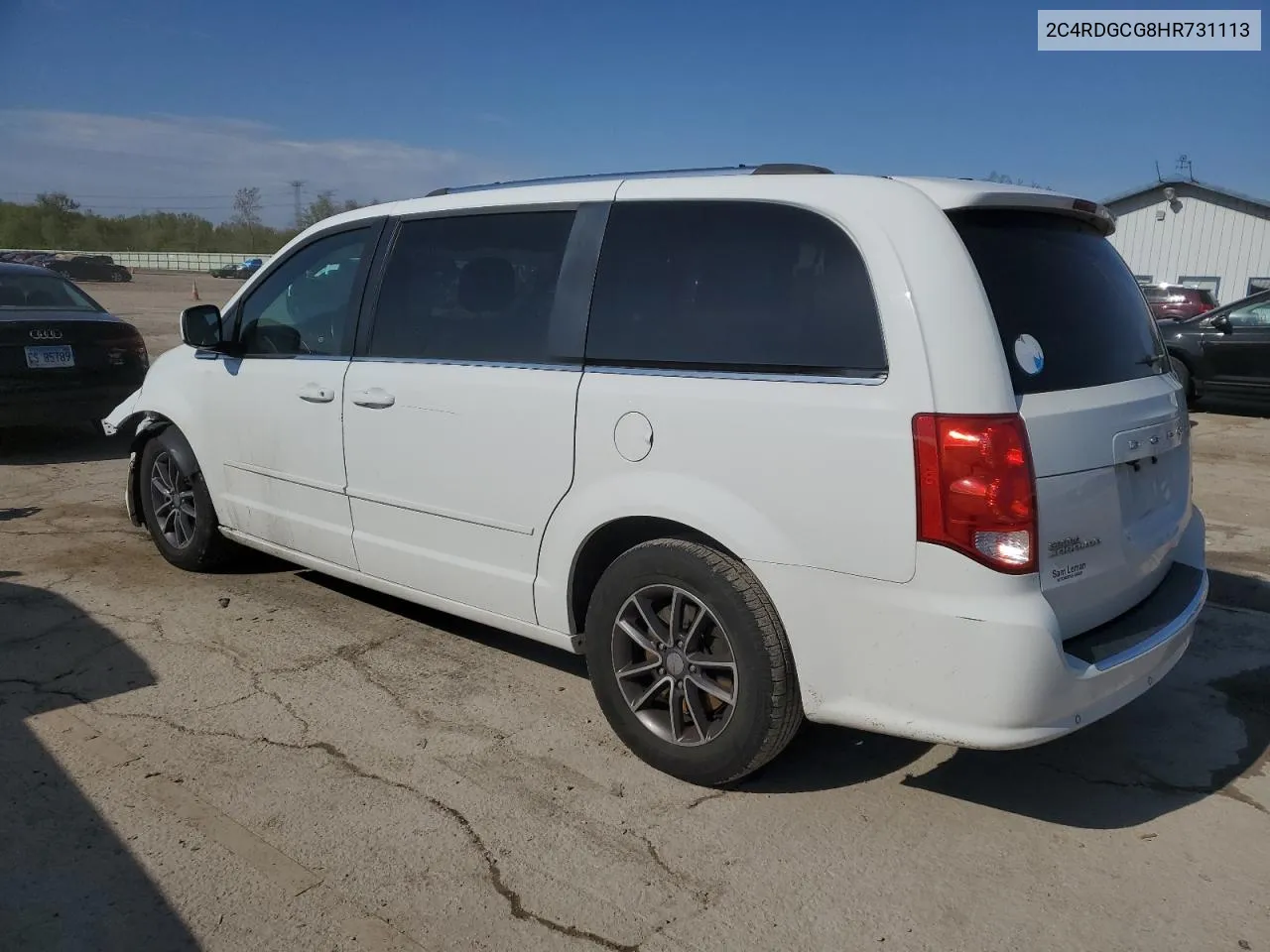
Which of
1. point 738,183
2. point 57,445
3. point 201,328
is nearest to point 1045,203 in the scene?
point 738,183

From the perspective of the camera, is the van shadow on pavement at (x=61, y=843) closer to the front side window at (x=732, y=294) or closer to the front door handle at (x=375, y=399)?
the front door handle at (x=375, y=399)

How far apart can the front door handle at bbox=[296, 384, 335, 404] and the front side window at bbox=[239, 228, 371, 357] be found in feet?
0.56

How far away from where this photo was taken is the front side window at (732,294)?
2.86m

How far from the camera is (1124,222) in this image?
33.1m

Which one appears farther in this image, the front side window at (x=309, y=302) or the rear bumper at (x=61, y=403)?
the rear bumper at (x=61, y=403)

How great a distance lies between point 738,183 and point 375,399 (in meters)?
1.74

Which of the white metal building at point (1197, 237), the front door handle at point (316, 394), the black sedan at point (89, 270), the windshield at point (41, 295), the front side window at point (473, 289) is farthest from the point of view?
the black sedan at point (89, 270)

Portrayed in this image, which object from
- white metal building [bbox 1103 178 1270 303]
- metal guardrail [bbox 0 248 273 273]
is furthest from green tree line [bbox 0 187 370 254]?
white metal building [bbox 1103 178 1270 303]

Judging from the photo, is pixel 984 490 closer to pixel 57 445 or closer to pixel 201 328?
pixel 201 328

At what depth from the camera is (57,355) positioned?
834 centimetres

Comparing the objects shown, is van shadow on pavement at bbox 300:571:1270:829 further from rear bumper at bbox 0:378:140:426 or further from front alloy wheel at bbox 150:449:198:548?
rear bumper at bbox 0:378:140:426

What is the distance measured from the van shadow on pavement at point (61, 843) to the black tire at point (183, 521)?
98 cm

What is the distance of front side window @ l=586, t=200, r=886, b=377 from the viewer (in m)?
2.86

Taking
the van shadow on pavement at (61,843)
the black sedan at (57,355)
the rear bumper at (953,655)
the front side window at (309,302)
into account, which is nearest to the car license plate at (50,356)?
the black sedan at (57,355)
